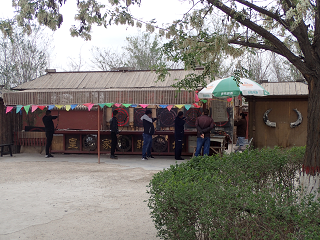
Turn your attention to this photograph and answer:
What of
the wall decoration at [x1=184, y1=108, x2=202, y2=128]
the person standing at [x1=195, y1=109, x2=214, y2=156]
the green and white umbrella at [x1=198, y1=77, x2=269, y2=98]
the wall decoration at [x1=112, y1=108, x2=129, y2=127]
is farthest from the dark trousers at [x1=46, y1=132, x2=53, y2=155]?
the green and white umbrella at [x1=198, y1=77, x2=269, y2=98]

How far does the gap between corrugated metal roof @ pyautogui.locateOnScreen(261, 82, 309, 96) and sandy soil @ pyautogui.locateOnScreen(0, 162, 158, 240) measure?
5.65 metres

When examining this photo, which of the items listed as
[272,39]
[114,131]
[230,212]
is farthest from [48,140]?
[230,212]

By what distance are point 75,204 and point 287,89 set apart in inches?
369

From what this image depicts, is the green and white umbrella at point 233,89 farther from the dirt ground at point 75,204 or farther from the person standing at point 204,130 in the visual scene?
the dirt ground at point 75,204

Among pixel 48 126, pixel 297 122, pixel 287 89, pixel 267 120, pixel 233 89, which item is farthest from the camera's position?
pixel 48 126

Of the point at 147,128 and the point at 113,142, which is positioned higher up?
the point at 147,128

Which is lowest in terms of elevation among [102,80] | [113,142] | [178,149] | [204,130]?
[178,149]

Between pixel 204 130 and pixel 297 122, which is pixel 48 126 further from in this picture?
pixel 297 122

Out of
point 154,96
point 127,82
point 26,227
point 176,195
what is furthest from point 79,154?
point 176,195

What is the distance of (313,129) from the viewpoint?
15.1ft

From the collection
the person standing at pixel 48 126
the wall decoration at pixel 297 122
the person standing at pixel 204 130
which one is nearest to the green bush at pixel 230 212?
the person standing at pixel 204 130

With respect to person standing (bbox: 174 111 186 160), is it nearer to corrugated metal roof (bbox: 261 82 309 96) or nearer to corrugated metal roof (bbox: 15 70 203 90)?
corrugated metal roof (bbox: 15 70 203 90)

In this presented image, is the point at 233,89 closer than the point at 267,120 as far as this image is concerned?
Yes

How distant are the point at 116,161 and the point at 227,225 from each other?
9979mm
